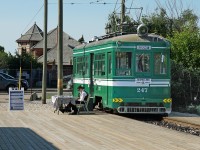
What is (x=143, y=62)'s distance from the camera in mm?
20750

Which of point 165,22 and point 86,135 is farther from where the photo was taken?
point 165,22

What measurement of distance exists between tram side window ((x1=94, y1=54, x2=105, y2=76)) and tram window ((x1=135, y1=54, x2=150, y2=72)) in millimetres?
1636

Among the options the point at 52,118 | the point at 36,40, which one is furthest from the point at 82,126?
the point at 36,40

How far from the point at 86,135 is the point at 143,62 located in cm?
710

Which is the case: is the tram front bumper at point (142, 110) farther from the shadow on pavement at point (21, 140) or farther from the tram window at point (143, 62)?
the shadow on pavement at point (21, 140)

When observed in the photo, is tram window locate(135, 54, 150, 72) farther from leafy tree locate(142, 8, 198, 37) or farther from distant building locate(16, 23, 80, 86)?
distant building locate(16, 23, 80, 86)

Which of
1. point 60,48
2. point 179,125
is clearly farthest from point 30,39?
point 179,125

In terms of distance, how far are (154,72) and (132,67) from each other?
2.86ft

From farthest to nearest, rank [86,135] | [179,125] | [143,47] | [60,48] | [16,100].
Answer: [60,48] < [16,100] < [143,47] < [179,125] < [86,135]

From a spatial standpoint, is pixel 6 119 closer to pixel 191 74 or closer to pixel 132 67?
pixel 132 67

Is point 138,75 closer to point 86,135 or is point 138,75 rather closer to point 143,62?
point 143,62

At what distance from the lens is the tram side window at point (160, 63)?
20.8 metres

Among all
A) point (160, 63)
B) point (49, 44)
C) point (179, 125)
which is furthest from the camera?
point (49, 44)

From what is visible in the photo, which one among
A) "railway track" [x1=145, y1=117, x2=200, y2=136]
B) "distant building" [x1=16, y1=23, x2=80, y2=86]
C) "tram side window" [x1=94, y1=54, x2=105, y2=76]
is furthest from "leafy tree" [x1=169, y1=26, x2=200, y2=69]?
"distant building" [x1=16, y1=23, x2=80, y2=86]
